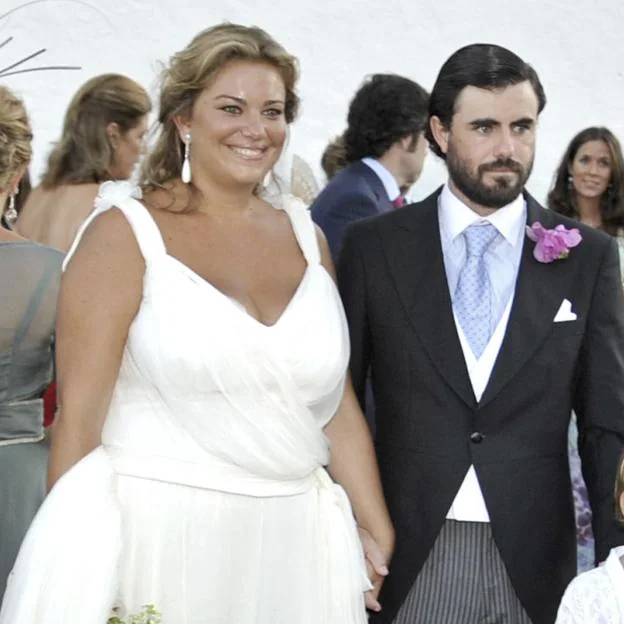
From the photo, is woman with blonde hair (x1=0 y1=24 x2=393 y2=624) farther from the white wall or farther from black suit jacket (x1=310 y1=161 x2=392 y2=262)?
the white wall

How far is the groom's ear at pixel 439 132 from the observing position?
4.35m

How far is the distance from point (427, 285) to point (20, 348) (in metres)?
1.18

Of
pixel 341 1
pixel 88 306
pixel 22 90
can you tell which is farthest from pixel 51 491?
pixel 341 1

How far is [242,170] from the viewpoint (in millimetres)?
4156

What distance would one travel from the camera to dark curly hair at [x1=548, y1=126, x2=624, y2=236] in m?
7.00

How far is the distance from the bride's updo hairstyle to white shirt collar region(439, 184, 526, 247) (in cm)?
118

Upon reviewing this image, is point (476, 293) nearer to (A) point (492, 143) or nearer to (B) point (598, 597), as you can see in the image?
(A) point (492, 143)

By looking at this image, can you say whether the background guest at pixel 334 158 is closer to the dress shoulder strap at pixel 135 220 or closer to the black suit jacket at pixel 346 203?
the black suit jacket at pixel 346 203

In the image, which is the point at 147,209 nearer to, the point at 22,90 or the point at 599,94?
the point at 22,90

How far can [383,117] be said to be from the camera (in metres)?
6.50

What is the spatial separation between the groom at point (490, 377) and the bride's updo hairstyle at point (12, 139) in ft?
3.47

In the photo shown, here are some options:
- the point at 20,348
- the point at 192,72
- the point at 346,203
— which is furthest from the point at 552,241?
the point at 346,203

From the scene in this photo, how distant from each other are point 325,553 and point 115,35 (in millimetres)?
3614

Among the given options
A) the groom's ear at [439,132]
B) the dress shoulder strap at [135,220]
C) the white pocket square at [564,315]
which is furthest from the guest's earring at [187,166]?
the white pocket square at [564,315]
